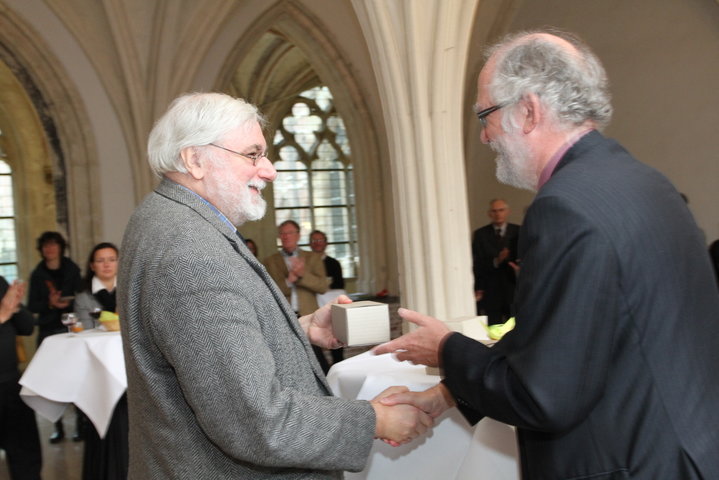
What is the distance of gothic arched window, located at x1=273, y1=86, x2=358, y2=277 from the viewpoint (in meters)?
20.3

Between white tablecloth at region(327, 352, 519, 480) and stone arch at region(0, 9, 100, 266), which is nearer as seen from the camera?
white tablecloth at region(327, 352, 519, 480)

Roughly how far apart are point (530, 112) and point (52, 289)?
6.73 m

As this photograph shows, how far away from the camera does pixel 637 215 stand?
1541 mm

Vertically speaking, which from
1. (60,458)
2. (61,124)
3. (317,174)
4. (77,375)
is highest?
(61,124)

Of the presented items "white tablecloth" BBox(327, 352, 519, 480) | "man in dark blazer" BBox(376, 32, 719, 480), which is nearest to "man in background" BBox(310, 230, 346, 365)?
"white tablecloth" BBox(327, 352, 519, 480)

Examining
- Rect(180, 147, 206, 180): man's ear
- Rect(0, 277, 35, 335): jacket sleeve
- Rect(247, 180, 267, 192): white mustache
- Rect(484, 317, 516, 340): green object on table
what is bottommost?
Rect(0, 277, 35, 335): jacket sleeve

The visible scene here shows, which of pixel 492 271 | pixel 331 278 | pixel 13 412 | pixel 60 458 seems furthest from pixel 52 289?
pixel 492 271

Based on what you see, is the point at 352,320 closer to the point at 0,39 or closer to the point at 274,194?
the point at 0,39

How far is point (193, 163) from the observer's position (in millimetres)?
2059

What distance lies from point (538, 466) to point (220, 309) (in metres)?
0.80

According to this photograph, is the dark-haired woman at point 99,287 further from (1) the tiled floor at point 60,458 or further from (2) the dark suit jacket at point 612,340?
(2) the dark suit jacket at point 612,340

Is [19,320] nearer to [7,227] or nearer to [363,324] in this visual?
[363,324]

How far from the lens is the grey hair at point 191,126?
203cm

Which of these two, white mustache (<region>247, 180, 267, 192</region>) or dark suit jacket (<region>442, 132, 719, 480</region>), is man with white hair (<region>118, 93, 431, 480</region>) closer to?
white mustache (<region>247, 180, 267, 192</region>)
